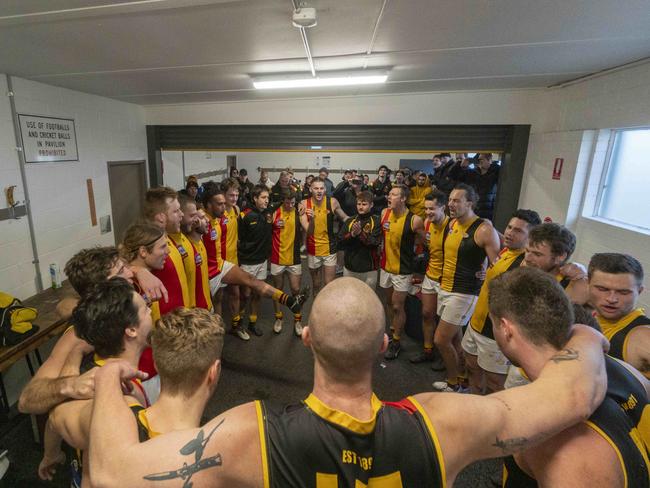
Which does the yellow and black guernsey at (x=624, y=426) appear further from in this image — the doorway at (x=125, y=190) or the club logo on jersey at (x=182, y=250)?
the doorway at (x=125, y=190)

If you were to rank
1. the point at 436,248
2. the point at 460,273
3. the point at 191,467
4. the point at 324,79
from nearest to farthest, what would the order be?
1. the point at 191,467
2. the point at 460,273
3. the point at 436,248
4. the point at 324,79

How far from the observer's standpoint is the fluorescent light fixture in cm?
363

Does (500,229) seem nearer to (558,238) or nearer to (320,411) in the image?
(558,238)

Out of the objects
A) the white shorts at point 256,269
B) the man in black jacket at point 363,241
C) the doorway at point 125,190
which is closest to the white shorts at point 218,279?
the white shorts at point 256,269

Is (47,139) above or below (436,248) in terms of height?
above

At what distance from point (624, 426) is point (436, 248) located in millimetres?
2273

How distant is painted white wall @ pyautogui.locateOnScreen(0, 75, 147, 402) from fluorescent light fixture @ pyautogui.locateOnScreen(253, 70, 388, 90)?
2.62 meters

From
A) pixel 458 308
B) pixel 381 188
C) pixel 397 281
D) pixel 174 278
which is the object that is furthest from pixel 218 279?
pixel 381 188

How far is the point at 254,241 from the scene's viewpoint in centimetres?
391

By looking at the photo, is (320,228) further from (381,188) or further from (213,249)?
(381,188)

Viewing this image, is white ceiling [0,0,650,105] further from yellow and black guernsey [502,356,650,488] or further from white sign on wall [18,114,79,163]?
yellow and black guernsey [502,356,650,488]

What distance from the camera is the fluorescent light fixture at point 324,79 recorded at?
3631mm

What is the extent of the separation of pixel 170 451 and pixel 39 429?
2.30 meters

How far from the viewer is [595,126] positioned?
11.6 feet
